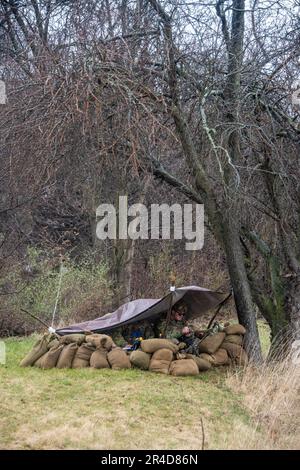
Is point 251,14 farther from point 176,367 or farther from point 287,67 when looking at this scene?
point 176,367

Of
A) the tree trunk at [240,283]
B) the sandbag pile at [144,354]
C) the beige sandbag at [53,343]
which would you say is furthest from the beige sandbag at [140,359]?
the tree trunk at [240,283]

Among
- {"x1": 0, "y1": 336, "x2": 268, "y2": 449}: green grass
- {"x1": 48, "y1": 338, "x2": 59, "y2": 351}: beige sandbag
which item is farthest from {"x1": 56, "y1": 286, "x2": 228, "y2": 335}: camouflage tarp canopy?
{"x1": 0, "y1": 336, "x2": 268, "y2": 449}: green grass

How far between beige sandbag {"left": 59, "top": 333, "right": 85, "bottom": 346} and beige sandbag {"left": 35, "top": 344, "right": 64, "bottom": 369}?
12 centimetres

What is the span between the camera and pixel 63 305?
13.0 metres

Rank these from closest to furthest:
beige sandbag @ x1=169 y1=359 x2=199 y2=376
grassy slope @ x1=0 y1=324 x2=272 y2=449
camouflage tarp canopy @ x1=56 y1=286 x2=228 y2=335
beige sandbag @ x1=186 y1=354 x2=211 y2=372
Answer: grassy slope @ x1=0 y1=324 x2=272 y2=449
beige sandbag @ x1=169 y1=359 x2=199 y2=376
beige sandbag @ x1=186 y1=354 x2=211 y2=372
camouflage tarp canopy @ x1=56 y1=286 x2=228 y2=335

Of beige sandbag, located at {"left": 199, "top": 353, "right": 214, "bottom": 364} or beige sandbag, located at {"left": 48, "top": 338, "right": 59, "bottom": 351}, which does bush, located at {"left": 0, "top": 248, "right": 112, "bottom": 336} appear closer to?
beige sandbag, located at {"left": 48, "top": 338, "right": 59, "bottom": 351}

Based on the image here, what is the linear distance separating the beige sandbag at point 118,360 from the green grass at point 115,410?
0.56ft

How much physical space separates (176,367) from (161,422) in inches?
76.2

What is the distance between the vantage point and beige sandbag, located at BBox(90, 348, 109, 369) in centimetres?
740

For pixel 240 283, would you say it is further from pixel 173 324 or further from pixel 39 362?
pixel 39 362

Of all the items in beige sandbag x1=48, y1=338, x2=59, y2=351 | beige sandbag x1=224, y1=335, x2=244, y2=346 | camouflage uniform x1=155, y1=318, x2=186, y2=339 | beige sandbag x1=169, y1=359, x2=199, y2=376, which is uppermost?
camouflage uniform x1=155, y1=318, x2=186, y2=339

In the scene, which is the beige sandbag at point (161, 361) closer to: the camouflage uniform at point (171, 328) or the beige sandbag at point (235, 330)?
the camouflage uniform at point (171, 328)

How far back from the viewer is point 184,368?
24.0 feet

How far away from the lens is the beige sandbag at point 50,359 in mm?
7484
